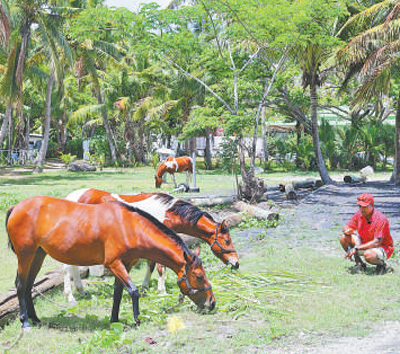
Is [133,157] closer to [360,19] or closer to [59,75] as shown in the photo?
[59,75]

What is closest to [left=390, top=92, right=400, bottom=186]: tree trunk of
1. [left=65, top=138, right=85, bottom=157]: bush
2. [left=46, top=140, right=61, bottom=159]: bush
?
[left=46, top=140, right=61, bottom=159]: bush

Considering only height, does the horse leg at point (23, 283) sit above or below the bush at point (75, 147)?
below

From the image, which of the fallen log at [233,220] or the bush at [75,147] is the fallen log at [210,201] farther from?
the bush at [75,147]

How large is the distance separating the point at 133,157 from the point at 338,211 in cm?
2776

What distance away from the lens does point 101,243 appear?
18.5 ft

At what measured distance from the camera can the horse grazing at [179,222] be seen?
23.0ft

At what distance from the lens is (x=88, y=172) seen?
106ft

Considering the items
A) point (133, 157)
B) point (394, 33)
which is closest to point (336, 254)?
point (394, 33)

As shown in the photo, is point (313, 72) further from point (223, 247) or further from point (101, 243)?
point (101, 243)

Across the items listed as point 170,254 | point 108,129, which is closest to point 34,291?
point 170,254

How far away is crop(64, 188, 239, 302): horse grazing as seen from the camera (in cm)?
702

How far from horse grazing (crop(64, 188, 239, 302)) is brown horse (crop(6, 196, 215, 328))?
49.4 inches

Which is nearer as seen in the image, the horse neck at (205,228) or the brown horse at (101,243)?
the brown horse at (101,243)

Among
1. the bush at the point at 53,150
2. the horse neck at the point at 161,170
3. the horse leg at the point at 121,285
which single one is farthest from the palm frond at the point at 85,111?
the horse leg at the point at 121,285
